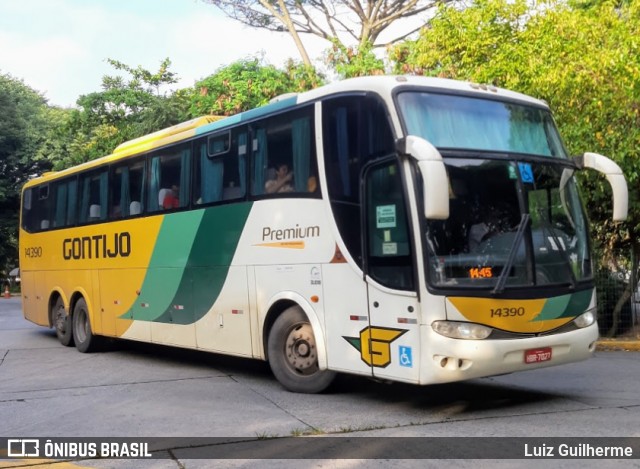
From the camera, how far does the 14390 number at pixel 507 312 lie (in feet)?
23.9

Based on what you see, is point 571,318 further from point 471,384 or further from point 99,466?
point 99,466

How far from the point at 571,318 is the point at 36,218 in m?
11.7

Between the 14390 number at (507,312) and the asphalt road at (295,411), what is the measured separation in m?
0.95

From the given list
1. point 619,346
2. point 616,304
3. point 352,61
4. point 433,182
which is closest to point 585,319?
point 433,182

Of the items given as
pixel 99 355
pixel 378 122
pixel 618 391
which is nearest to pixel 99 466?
pixel 378 122

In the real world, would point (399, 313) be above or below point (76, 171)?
below

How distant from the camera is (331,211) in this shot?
326 inches

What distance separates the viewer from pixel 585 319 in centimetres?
809

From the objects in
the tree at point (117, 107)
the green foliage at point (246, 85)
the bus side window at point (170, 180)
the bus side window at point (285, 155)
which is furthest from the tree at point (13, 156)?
the bus side window at point (285, 155)

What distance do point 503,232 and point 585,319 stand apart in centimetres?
145

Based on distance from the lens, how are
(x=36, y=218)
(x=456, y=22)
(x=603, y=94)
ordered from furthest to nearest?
1. (x=36, y=218)
2. (x=456, y=22)
3. (x=603, y=94)

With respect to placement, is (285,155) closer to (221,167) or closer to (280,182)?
(280,182)

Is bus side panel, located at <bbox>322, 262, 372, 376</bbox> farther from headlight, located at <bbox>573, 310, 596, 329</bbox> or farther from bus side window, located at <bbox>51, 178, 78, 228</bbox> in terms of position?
bus side window, located at <bbox>51, 178, 78, 228</bbox>

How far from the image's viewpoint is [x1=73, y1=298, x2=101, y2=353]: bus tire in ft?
44.7
